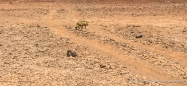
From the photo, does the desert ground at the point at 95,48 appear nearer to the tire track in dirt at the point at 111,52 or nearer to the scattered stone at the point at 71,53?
the tire track in dirt at the point at 111,52

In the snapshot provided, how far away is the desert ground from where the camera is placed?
11.4 metres

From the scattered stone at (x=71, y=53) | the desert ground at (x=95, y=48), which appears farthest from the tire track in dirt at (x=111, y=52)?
the scattered stone at (x=71, y=53)

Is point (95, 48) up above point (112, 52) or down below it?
above

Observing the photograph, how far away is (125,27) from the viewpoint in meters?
18.5

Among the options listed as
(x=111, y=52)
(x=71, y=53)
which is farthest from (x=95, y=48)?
(x=71, y=53)

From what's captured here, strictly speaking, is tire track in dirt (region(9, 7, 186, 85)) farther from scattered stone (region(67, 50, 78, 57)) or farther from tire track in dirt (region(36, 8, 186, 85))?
scattered stone (region(67, 50, 78, 57))

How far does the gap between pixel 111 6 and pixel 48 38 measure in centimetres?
1030

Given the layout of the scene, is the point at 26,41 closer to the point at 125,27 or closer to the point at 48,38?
the point at 48,38

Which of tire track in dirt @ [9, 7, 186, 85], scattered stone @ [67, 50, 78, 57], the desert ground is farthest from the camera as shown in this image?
scattered stone @ [67, 50, 78, 57]

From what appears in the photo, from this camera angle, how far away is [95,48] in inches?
578

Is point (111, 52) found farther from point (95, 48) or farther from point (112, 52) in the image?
point (95, 48)

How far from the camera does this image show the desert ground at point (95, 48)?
1144 cm

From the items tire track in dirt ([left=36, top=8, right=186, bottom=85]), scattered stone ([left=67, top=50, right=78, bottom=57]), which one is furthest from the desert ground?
scattered stone ([left=67, top=50, right=78, bottom=57])

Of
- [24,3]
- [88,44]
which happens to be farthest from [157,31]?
[24,3]
